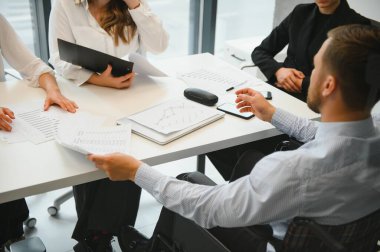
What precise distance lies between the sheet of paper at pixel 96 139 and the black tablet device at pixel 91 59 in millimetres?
390

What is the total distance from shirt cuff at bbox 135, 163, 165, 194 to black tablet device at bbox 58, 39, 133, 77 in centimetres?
67

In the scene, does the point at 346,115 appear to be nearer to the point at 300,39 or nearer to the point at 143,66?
the point at 143,66

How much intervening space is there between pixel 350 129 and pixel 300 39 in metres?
1.32

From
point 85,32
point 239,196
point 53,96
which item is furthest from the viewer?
point 85,32

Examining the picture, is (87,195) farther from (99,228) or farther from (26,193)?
(26,193)

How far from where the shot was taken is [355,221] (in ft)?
3.48

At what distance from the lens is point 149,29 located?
211cm

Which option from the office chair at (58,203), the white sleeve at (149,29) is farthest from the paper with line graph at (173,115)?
the office chair at (58,203)

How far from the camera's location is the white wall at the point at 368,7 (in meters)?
2.69

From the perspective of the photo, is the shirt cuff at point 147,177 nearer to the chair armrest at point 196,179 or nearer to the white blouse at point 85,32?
the chair armrest at point 196,179

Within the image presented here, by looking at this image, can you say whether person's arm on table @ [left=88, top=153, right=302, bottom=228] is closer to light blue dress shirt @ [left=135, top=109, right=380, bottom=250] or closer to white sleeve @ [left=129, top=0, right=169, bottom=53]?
light blue dress shirt @ [left=135, top=109, right=380, bottom=250]

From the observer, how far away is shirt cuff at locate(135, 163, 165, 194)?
1.28 metres

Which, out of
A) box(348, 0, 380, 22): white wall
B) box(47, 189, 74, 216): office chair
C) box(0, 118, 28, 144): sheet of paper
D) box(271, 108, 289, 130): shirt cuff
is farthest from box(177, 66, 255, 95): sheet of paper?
box(348, 0, 380, 22): white wall

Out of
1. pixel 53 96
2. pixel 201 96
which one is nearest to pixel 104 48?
pixel 53 96
